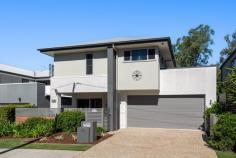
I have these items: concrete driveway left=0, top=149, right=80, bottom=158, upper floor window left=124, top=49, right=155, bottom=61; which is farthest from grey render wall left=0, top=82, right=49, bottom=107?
concrete driveway left=0, top=149, right=80, bottom=158

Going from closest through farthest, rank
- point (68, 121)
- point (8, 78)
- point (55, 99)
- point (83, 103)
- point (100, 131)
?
point (100, 131), point (68, 121), point (55, 99), point (83, 103), point (8, 78)

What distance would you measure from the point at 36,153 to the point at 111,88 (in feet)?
30.0

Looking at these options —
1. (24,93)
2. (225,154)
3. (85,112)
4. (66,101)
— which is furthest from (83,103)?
(225,154)

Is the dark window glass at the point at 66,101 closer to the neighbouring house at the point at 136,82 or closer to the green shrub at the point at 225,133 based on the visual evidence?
the neighbouring house at the point at 136,82

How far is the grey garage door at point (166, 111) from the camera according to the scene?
20.7 metres

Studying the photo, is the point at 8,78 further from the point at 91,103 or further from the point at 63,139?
the point at 63,139

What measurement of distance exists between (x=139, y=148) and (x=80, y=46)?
34.4 feet

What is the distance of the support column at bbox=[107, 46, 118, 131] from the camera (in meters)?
20.1

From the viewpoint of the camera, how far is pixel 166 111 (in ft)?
70.1

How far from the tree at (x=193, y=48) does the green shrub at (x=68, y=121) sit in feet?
118

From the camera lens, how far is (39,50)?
22828mm

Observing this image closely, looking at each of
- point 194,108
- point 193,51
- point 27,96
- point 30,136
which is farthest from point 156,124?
point 193,51

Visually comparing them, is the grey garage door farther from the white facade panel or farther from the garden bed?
the garden bed

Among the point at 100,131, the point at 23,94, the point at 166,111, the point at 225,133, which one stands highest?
the point at 23,94
